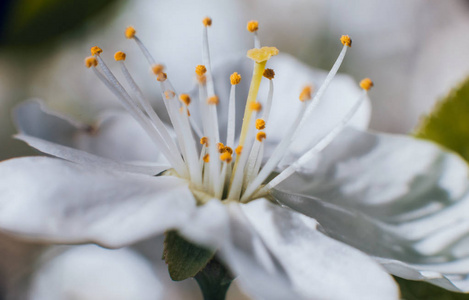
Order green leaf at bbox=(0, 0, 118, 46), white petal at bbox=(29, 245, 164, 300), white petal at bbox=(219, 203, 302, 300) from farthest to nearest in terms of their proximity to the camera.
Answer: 1. white petal at bbox=(29, 245, 164, 300)
2. green leaf at bbox=(0, 0, 118, 46)
3. white petal at bbox=(219, 203, 302, 300)

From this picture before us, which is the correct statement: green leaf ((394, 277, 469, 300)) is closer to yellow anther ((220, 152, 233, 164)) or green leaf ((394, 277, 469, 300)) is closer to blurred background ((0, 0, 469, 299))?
yellow anther ((220, 152, 233, 164))

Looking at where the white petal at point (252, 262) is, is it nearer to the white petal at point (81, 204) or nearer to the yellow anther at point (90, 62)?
the white petal at point (81, 204)

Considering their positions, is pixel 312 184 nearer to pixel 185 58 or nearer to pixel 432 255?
pixel 432 255

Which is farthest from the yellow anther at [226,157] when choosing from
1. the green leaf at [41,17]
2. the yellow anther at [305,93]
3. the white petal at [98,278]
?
the white petal at [98,278]

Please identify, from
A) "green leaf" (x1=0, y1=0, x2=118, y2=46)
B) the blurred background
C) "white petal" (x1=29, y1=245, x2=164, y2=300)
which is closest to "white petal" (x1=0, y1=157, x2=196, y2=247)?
"green leaf" (x1=0, y1=0, x2=118, y2=46)

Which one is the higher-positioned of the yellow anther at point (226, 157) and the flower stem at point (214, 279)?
the yellow anther at point (226, 157)

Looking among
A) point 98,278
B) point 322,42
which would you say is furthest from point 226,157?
point 322,42

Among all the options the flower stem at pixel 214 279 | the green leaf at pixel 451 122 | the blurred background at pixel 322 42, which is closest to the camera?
the flower stem at pixel 214 279

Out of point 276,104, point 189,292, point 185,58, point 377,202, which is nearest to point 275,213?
point 377,202
